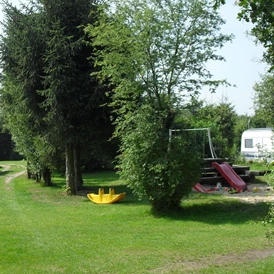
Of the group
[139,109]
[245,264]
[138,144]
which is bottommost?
[245,264]

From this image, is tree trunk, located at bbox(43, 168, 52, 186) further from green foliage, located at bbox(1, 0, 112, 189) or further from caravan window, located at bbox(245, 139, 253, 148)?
caravan window, located at bbox(245, 139, 253, 148)

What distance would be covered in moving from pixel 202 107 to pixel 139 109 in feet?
6.21

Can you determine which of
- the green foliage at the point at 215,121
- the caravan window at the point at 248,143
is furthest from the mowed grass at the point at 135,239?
the caravan window at the point at 248,143

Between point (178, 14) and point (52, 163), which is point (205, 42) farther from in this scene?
point (52, 163)

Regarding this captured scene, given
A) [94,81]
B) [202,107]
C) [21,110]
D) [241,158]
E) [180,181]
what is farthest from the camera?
[241,158]

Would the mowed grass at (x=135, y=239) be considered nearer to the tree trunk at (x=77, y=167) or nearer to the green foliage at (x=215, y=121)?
the green foliage at (x=215, y=121)

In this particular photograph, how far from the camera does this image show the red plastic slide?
15684mm

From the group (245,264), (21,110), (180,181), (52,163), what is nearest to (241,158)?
(52,163)

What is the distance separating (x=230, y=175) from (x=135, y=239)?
8.43 meters

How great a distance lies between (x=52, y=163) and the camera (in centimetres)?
2053

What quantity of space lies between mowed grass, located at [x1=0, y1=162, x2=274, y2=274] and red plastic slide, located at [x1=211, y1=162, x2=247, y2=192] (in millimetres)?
Result: 1845

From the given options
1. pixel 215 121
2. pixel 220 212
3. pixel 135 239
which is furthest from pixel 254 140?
pixel 135 239

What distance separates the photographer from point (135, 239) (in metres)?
8.91

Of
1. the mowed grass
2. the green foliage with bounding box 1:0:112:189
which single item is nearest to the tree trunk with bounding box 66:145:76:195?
the green foliage with bounding box 1:0:112:189
